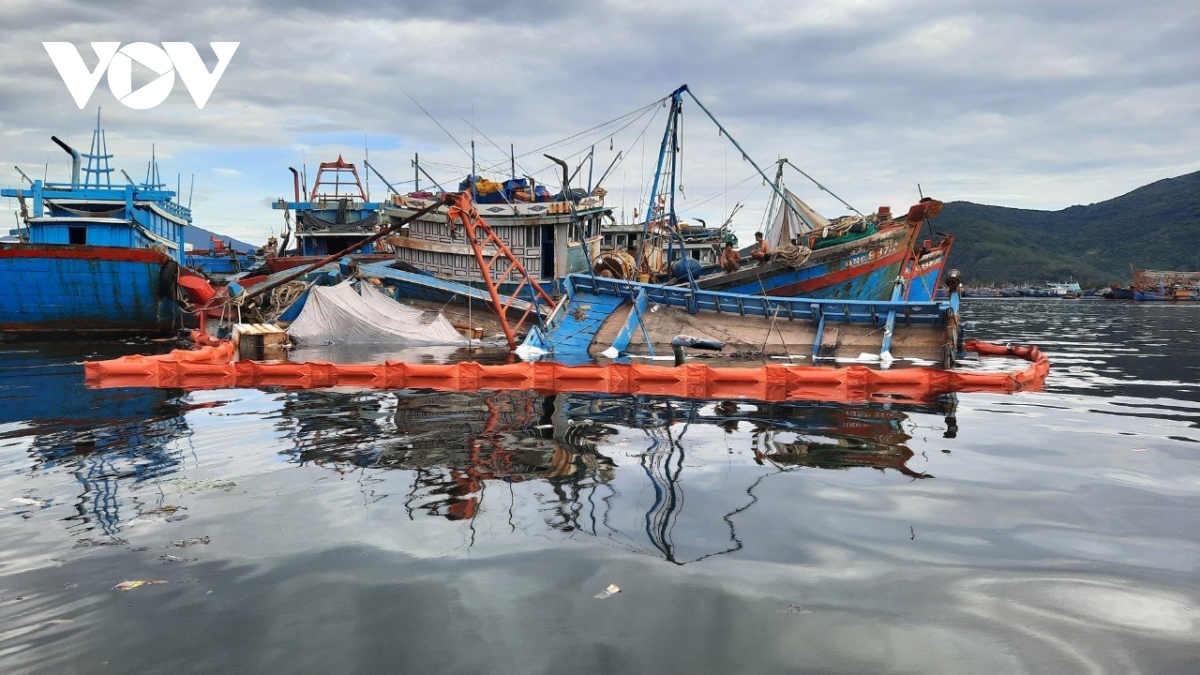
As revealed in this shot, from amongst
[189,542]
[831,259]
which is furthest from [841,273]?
[189,542]

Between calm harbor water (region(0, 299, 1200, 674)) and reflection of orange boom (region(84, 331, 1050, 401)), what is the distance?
9.30 feet

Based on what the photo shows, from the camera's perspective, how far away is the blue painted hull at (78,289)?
88.5 feet

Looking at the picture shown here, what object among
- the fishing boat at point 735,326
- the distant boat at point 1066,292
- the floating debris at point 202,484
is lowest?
the floating debris at point 202,484

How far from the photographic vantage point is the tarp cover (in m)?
25.0

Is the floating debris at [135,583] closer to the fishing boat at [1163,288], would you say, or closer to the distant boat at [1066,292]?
the fishing boat at [1163,288]

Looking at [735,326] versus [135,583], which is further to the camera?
[735,326]

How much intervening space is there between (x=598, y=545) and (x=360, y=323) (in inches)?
826

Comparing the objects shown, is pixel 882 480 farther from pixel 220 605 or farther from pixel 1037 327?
pixel 1037 327

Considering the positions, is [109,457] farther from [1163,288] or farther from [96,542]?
[1163,288]

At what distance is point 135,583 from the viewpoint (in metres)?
5.20

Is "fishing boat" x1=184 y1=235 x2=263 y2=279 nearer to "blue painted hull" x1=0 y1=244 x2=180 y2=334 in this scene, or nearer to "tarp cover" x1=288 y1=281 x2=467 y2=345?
"blue painted hull" x1=0 y1=244 x2=180 y2=334

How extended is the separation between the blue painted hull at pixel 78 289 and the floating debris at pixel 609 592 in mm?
29218

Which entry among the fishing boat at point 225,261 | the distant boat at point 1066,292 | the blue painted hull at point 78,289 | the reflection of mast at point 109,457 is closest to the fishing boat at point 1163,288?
the distant boat at point 1066,292

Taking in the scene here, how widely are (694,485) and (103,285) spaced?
2854 cm
